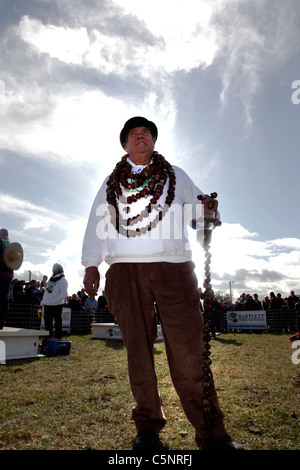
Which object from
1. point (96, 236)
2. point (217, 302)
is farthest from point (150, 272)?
point (217, 302)

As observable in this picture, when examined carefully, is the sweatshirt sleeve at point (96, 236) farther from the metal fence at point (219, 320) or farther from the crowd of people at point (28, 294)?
the metal fence at point (219, 320)

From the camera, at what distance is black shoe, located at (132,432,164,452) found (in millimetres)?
2301

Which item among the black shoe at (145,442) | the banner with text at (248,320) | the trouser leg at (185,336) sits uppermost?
the trouser leg at (185,336)

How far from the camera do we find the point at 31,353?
7801 millimetres

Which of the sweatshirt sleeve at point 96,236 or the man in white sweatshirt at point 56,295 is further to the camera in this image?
the man in white sweatshirt at point 56,295

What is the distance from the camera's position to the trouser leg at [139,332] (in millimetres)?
2473

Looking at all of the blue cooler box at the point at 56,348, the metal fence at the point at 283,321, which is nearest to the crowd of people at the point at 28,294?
the blue cooler box at the point at 56,348

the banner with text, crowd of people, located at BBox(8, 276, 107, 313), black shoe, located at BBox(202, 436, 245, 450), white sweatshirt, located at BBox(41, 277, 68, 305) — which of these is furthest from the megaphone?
the banner with text

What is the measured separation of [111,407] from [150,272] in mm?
1962

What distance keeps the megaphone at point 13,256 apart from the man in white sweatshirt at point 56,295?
213cm

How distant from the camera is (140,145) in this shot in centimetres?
299

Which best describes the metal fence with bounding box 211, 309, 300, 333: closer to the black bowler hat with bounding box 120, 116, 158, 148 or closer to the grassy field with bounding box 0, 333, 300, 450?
the grassy field with bounding box 0, 333, 300, 450
